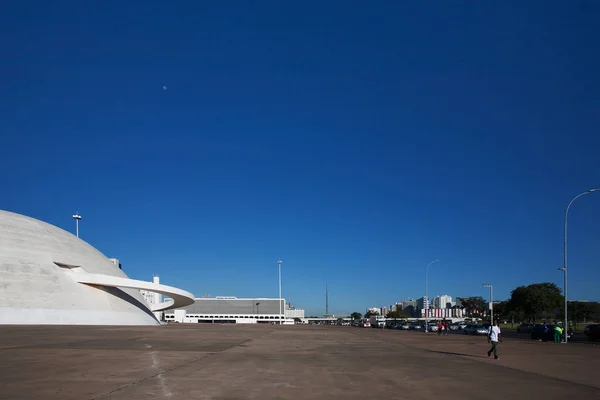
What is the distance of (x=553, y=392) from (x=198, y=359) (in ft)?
39.0

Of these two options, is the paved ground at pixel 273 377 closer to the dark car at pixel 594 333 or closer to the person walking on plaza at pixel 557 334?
the person walking on plaza at pixel 557 334

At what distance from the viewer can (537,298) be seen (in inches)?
3435

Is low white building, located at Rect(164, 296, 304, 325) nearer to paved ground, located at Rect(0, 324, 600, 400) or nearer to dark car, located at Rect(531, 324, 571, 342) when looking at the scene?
dark car, located at Rect(531, 324, 571, 342)

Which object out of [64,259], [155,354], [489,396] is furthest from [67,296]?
[489,396]

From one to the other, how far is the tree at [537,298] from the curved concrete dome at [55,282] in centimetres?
6604

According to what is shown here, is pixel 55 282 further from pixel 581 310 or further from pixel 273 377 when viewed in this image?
pixel 581 310

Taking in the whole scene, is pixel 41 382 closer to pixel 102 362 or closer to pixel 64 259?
pixel 102 362

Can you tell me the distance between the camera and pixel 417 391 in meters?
11.4

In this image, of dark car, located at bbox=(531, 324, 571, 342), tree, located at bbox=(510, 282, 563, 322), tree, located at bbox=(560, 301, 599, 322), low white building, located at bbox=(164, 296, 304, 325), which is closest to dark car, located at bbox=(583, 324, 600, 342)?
dark car, located at bbox=(531, 324, 571, 342)

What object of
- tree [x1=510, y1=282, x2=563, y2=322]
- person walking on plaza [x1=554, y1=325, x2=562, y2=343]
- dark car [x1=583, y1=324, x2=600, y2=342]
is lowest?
tree [x1=510, y1=282, x2=563, y2=322]

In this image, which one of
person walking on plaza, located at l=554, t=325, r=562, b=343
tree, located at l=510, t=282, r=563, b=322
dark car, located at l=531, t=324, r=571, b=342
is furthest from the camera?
tree, located at l=510, t=282, r=563, b=322

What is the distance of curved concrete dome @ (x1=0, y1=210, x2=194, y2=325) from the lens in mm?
49188

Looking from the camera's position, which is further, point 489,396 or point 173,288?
point 173,288

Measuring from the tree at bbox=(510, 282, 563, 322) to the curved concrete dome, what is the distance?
217 ft
